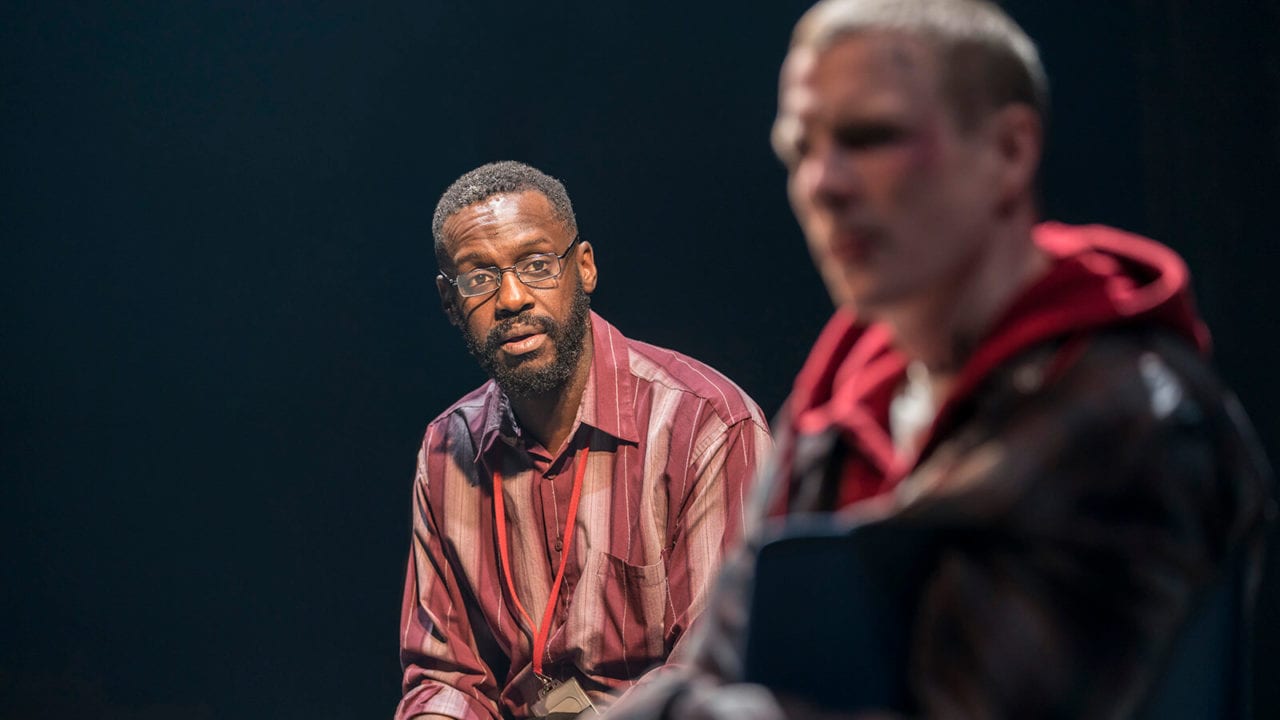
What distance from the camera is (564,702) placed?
2.80m

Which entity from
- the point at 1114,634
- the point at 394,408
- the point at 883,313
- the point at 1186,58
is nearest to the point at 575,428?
the point at 394,408

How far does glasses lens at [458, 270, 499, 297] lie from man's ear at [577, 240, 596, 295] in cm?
22

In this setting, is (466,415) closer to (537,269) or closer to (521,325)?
(521,325)

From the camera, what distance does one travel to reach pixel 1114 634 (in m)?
0.95

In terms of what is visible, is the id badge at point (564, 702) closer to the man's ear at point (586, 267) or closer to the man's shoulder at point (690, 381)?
the man's shoulder at point (690, 381)

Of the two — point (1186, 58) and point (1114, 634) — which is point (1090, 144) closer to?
point (1186, 58)

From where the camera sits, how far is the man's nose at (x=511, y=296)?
3.02 meters

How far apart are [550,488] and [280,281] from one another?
1626 mm

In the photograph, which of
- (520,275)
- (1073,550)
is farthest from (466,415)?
(1073,550)

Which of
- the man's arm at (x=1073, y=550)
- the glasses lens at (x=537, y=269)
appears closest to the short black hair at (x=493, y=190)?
the glasses lens at (x=537, y=269)

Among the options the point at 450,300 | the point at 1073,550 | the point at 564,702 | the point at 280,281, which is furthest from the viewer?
the point at 280,281

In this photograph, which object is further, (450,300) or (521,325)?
(450,300)

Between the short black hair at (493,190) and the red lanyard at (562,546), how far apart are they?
0.56 m

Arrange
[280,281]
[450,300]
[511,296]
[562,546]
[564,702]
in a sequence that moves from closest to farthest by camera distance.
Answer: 1. [564,702]
2. [562,546]
3. [511,296]
4. [450,300]
5. [280,281]
